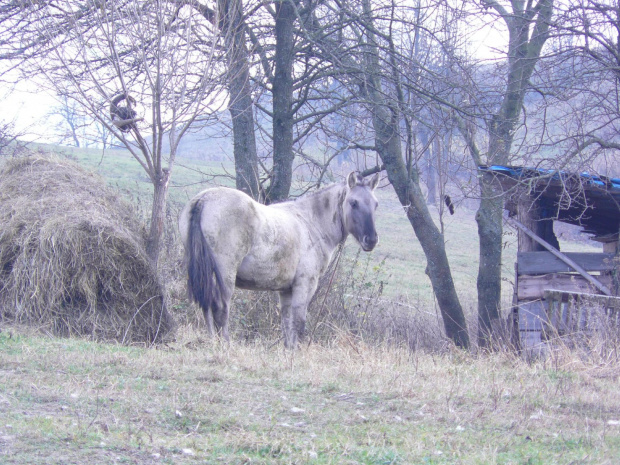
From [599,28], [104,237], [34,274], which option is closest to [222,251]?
[104,237]

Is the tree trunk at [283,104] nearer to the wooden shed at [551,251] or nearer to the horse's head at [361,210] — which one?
the horse's head at [361,210]

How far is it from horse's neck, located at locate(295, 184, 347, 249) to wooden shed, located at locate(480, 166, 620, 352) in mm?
2803

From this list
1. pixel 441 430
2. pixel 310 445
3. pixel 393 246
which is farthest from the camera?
pixel 393 246

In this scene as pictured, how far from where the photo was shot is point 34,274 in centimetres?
721

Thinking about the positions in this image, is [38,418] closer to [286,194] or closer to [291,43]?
[286,194]

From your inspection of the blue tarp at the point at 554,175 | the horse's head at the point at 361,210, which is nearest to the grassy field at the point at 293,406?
the horse's head at the point at 361,210

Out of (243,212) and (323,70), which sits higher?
(323,70)

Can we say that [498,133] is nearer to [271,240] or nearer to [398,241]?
[271,240]

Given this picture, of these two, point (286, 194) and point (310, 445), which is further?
point (286, 194)

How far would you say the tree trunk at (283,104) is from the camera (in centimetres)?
1087

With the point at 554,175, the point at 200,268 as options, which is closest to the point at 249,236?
the point at 200,268

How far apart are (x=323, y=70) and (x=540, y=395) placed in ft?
23.2

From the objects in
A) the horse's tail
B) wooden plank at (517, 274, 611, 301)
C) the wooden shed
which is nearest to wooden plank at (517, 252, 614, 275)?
the wooden shed

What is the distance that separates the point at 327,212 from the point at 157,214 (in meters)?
2.40
